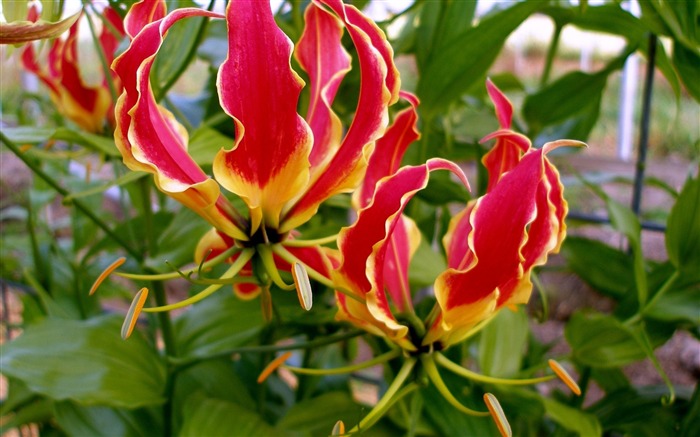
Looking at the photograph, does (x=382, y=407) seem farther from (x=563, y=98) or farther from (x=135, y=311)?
(x=563, y=98)

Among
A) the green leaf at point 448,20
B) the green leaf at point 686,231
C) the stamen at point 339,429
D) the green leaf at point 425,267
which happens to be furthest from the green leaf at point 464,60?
the stamen at point 339,429

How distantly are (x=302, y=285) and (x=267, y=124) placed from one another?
0.39 ft

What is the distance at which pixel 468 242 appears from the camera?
487 mm

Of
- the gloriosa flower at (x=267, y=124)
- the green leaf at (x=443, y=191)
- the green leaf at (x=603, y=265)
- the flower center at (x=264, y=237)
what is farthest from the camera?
the green leaf at (x=603, y=265)

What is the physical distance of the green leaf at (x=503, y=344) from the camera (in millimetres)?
827

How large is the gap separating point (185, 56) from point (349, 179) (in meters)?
0.30

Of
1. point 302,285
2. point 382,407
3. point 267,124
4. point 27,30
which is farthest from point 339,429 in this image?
point 27,30

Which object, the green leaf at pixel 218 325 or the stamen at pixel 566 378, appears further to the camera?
the green leaf at pixel 218 325

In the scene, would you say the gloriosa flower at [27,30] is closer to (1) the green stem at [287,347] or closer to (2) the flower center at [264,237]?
(2) the flower center at [264,237]

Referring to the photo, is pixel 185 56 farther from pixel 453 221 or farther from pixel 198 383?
pixel 198 383

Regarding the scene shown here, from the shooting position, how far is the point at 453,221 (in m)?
0.60

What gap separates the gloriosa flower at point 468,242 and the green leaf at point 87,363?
1.01ft

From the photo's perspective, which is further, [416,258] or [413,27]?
[413,27]

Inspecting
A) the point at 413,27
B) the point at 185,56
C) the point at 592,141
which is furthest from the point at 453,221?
the point at 592,141
